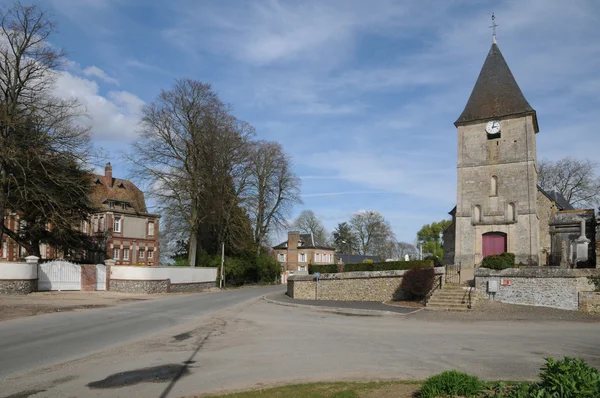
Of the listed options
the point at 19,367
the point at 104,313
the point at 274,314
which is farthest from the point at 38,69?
the point at 19,367

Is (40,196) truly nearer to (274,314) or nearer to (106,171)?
(274,314)

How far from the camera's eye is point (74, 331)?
1447 centimetres

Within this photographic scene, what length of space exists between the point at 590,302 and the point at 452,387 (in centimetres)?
1798

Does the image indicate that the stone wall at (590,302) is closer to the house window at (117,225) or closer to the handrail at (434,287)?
the handrail at (434,287)

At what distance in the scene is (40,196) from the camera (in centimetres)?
2891

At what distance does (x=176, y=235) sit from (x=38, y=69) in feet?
63.3

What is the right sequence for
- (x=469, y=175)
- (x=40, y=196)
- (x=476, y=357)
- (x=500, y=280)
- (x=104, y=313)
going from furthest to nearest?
(x=469, y=175)
(x=40, y=196)
(x=500, y=280)
(x=104, y=313)
(x=476, y=357)

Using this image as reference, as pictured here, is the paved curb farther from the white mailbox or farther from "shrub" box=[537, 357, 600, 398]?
"shrub" box=[537, 357, 600, 398]

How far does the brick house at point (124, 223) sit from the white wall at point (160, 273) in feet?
58.1

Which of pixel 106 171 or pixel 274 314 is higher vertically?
pixel 106 171

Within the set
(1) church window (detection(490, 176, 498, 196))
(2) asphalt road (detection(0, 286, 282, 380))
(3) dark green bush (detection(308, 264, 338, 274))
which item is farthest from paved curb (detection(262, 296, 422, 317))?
(1) church window (detection(490, 176, 498, 196))

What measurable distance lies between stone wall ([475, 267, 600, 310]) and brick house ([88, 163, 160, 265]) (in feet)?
134

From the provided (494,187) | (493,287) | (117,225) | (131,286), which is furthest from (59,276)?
(494,187)

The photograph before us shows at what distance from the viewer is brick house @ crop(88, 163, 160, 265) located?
53.8 metres
